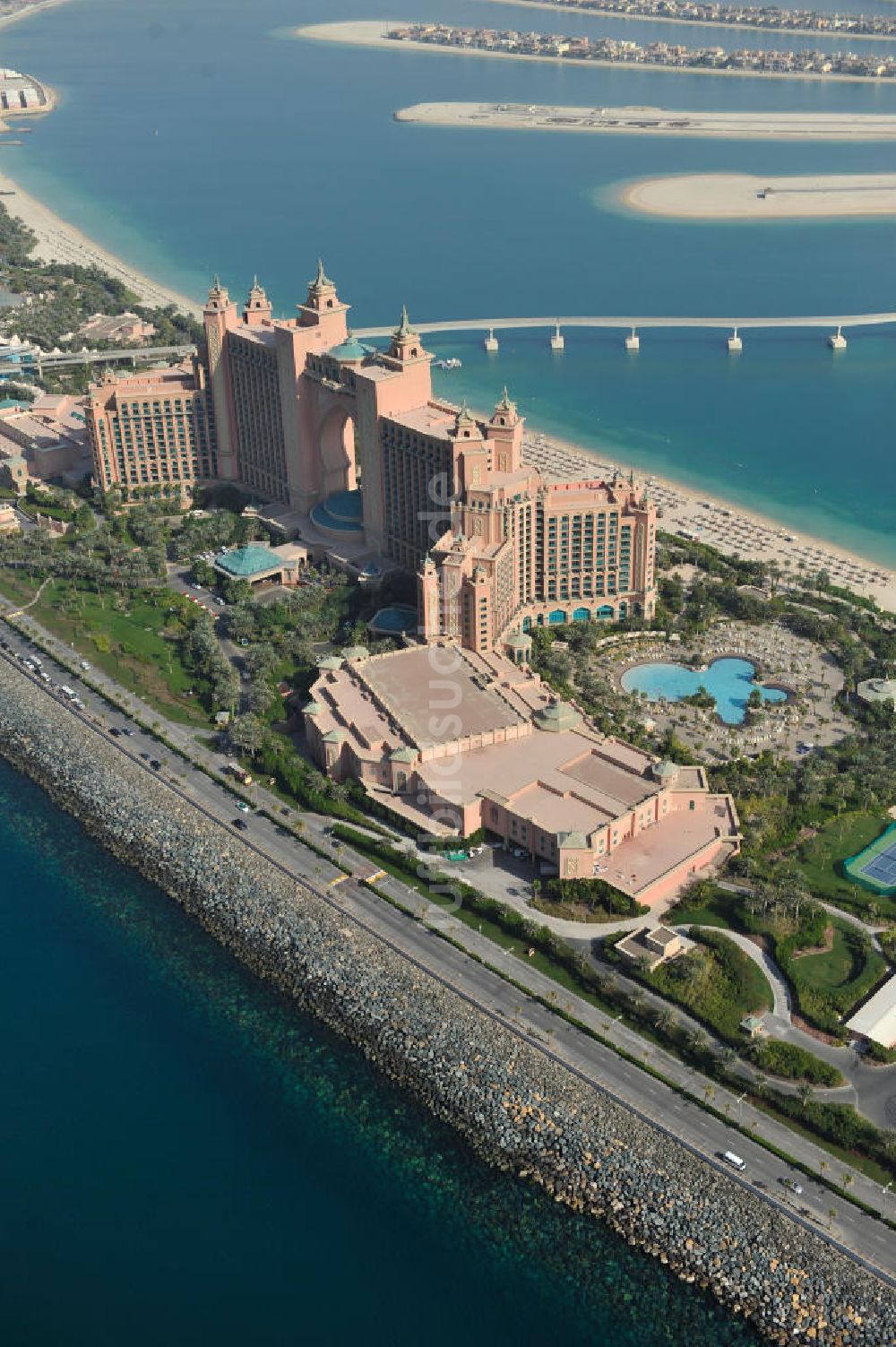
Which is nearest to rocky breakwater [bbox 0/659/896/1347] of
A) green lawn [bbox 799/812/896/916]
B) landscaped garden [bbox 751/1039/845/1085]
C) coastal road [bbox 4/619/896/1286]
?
coastal road [bbox 4/619/896/1286]

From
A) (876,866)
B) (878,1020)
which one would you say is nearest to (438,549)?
(876,866)

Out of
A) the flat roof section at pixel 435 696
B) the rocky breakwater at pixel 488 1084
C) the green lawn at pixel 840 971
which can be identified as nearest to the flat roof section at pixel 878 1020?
the green lawn at pixel 840 971

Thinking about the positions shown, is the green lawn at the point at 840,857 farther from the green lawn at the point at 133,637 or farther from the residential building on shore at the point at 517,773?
the green lawn at the point at 133,637

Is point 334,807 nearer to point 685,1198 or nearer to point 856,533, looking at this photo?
point 685,1198

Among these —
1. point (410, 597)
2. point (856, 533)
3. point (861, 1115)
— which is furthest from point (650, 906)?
point (856, 533)

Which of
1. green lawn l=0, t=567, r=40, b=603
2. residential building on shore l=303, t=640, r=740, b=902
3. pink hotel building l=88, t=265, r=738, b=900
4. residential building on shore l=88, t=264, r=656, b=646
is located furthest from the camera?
green lawn l=0, t=567, r=40, b=603

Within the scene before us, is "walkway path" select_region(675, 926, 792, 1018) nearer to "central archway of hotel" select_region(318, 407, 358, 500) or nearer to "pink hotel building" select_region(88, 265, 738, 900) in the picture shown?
"pink hotel building" select_region(88, 265, 738, 900)
